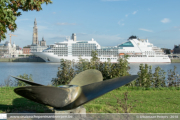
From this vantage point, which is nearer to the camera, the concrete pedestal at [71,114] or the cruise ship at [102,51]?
the concrete pedestal at [71,114]

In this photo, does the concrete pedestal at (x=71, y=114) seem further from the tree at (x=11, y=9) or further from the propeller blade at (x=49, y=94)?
the tree at (x=11, y=9)

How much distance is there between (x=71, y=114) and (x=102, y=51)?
142 feet

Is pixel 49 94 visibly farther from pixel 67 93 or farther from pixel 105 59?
pixel 105 59

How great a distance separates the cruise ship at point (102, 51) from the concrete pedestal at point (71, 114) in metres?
40.9

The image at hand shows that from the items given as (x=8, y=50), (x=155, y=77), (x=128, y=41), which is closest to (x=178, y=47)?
(x=128, y=41)

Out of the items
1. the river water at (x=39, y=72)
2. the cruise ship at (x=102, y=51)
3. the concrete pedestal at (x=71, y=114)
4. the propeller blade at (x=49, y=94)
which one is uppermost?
the cruise ship at (x=102, y=51)

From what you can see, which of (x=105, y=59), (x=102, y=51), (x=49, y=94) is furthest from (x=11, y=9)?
(x=102, y=51)

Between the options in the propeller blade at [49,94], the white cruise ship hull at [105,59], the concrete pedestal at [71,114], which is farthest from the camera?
the white cruise ship hull at [105,59]

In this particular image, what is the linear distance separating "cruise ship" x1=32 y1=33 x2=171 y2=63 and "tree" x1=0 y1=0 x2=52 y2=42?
3983 centimetres

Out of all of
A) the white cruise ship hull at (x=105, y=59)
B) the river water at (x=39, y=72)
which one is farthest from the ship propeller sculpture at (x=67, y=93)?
the white cruise ship hull at (x=105, y=59)

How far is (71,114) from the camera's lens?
302 cm

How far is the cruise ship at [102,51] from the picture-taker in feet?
145

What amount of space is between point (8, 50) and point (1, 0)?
304 ft

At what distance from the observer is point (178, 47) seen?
9619 centimetres
